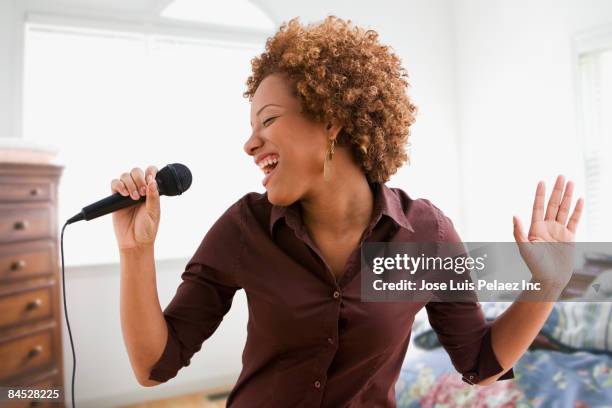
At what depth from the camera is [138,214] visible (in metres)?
0.93

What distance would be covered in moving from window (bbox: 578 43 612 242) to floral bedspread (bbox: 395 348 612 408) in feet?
5.74

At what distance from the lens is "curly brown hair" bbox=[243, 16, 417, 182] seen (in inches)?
39.6

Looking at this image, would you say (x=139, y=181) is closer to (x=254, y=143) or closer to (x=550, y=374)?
(x=254, y=143)

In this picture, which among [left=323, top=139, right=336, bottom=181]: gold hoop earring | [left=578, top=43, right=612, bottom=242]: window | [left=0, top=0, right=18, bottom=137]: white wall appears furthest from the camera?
[left=578, top=43, right=612, bottom=242]: window

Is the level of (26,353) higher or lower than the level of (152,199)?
lower

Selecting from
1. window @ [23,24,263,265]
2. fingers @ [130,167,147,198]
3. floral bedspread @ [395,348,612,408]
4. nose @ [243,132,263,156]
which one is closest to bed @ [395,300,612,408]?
floral bedspread @ [395,348,612,408]

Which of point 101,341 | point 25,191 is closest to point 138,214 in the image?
point 25,191

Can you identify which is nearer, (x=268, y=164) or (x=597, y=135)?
(x=268, y=164)

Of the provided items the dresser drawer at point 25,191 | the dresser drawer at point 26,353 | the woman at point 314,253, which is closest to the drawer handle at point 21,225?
the dresser drawer at point 25,191

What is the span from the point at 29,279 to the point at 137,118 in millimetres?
1284

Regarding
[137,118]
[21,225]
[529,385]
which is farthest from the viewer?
[137,118]

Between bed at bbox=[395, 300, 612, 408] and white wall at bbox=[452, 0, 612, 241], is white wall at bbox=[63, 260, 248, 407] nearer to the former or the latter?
bed at bbox=[395, 300, 612, 408]

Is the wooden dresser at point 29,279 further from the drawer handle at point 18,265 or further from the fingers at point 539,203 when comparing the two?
the fingers at point 539,203

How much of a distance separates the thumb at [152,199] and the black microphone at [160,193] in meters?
0.02
